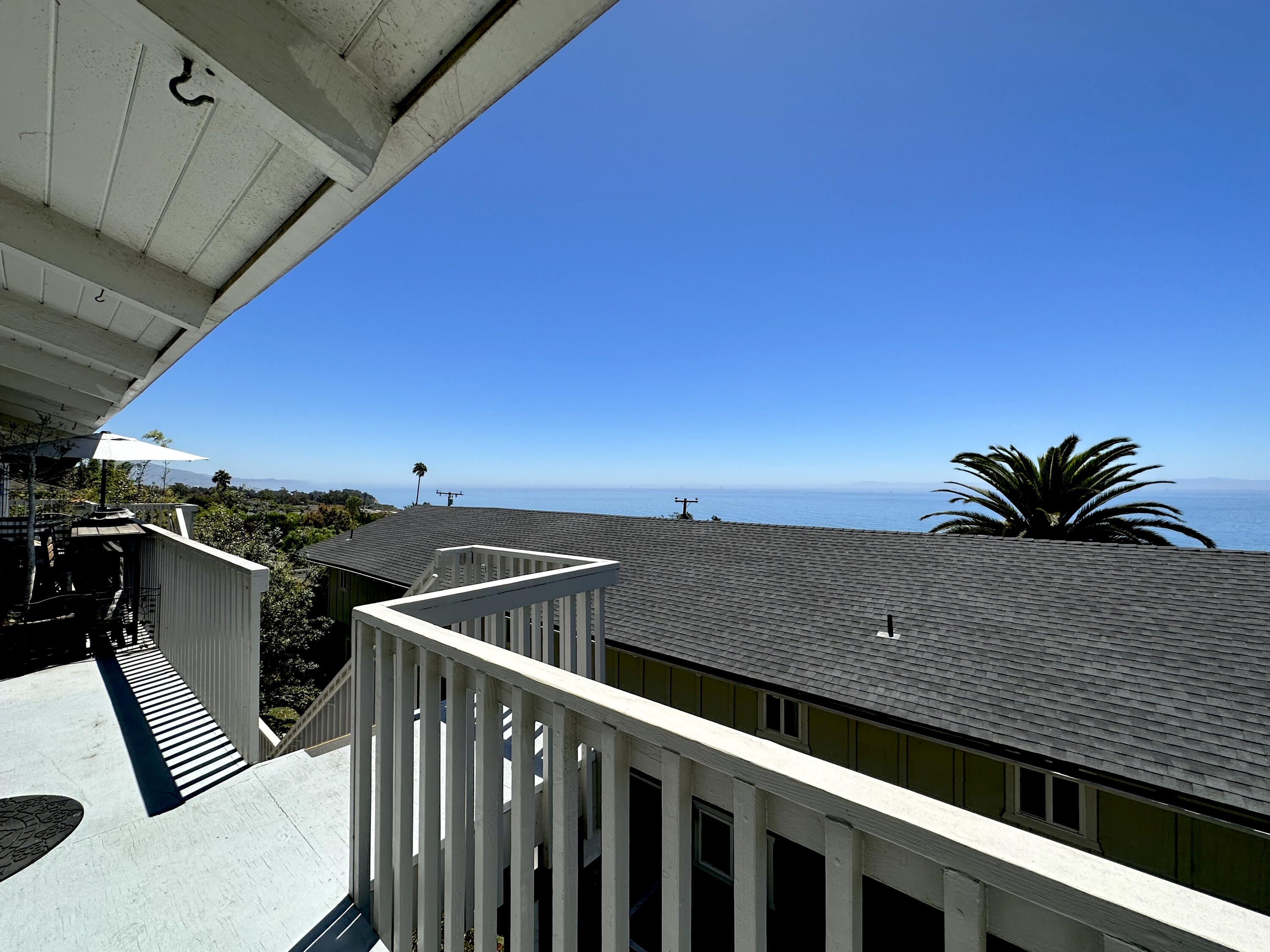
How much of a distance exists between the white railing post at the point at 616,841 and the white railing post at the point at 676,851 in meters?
0.09

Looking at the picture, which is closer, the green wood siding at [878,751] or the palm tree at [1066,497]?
the green wood siding at [878,751]

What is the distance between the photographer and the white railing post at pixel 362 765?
175 cm

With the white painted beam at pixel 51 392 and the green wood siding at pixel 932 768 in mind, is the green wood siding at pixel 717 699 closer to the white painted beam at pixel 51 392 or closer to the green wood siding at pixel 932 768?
the green wood siding at pixel 932 768

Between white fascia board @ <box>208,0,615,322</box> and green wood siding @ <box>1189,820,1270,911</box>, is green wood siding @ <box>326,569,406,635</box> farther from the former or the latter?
green wood siding @ <box>1189,820,1270,911</box>

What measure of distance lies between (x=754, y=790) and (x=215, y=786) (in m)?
3.12

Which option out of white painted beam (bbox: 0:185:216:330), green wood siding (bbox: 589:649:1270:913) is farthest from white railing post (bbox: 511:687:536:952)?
green wood siding (bbox: 589:649:1270:913)

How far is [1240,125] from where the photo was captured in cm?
1096

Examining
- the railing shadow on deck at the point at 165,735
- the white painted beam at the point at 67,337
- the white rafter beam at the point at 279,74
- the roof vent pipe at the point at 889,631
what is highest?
the white rafter beam at the point at 279,74

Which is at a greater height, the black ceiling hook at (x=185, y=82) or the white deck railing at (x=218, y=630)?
the black ceiling hook at (x=185, y=82)

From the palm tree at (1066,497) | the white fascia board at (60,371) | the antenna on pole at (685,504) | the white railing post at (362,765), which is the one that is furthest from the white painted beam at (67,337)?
the antenna on pole at (685,504)

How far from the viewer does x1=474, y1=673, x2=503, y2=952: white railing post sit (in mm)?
1312

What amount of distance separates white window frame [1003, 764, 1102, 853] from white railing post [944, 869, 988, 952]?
6564 mm

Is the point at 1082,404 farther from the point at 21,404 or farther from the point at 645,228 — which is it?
the point at 21,404

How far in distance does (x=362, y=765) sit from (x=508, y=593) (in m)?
0.83
